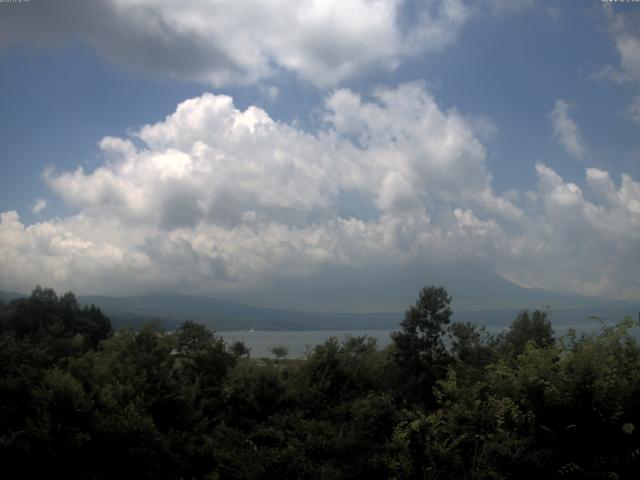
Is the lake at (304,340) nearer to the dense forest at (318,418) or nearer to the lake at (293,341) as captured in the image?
the lake at (293,341)

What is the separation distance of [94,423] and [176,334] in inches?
354

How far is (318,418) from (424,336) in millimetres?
6561

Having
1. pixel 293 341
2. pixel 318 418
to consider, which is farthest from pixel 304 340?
pixel 318 418

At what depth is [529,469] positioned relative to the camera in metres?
9.43

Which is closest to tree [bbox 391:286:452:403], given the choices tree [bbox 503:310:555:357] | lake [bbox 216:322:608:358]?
lake [bbox 216:322:608:358]

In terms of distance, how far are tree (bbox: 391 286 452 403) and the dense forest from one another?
219 cm

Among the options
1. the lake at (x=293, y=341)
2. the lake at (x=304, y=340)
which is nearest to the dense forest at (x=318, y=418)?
the lake at (x=304, y=340)

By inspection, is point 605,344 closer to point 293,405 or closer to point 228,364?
point 293,405

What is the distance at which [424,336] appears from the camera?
2117 centimetres

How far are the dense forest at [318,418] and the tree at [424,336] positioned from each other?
2.19 meters

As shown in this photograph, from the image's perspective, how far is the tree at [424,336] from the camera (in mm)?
20734

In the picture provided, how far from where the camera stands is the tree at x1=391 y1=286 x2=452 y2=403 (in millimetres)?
20734

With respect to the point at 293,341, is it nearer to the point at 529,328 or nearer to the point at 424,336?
the point at 529,328

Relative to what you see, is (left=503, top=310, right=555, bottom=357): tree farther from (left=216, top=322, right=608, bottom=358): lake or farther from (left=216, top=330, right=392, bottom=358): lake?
(left=216, top=330, right=392, bottom=358): lake
